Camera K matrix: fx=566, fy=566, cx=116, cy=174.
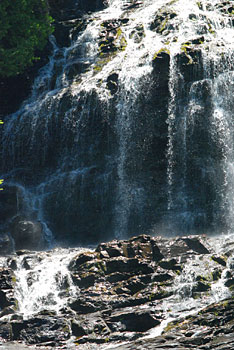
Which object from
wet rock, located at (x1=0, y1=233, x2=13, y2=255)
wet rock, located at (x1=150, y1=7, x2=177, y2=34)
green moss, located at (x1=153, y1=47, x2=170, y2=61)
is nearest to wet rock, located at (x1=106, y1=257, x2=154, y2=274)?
wet rock, located at (x1=0, y1=233, x2=13, y2=255)

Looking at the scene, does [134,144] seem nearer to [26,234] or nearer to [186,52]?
[186,52]

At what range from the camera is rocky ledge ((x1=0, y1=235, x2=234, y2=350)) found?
15.8 metres

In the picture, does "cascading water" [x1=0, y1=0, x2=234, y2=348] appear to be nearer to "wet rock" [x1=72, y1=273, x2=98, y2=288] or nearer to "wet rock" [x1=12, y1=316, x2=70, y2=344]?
"wet rock" [x1=72, y1=273, x2=98, y2=288]

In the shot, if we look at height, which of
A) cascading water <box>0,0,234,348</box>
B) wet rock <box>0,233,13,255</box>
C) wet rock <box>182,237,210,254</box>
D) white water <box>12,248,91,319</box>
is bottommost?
white water <box>12,248,91,319</box>

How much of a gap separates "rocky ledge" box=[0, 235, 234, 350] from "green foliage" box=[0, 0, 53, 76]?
14143 millimetres

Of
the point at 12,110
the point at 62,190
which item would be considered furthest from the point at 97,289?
the point at 12,110

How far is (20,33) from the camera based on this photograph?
33969mm

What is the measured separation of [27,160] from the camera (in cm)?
3105

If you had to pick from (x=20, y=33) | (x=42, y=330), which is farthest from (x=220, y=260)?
(x=20, y=33)

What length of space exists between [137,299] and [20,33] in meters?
20.9

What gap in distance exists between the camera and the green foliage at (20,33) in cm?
3259

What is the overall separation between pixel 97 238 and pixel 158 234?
10.3ft

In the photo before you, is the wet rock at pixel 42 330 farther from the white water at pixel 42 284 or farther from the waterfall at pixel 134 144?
the waterfall at pixel 134 144

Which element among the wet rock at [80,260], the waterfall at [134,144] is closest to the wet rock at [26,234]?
the waterfall at [134,144]
